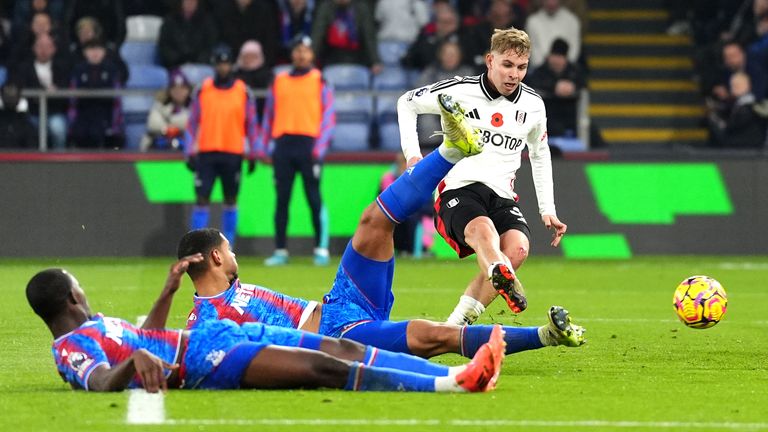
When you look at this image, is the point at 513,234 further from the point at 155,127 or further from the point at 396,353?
the point at 155,127

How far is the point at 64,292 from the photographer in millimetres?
6910

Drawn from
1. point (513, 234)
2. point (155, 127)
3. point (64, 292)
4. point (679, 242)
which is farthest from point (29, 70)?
point (64, 292)

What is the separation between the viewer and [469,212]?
30.4ft

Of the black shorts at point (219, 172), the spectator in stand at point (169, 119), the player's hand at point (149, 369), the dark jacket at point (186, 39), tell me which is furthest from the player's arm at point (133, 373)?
the dark jacket at point (186, 39)

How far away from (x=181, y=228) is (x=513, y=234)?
912 centimetres

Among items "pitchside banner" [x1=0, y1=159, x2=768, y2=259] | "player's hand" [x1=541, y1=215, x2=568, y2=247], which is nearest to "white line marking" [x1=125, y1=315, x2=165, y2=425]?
"player's hand" [x1=541, y1=215, x2=568, y2=247]

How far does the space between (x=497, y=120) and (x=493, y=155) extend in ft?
0.76

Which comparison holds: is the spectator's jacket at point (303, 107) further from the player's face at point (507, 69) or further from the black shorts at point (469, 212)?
the player's face at point (507, 69)

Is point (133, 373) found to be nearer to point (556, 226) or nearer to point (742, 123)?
point (556, 226)

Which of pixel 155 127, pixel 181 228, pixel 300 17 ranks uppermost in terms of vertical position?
pixel 300 17

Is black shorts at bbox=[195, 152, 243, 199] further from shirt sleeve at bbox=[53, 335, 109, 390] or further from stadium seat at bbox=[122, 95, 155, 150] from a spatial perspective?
shirt sleeve at bbox=[53, 335, 109, 390]

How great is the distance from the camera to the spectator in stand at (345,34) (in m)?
19.8

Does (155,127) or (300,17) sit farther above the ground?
(300,17)

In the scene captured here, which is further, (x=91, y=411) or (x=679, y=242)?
(x=679, y=242)
